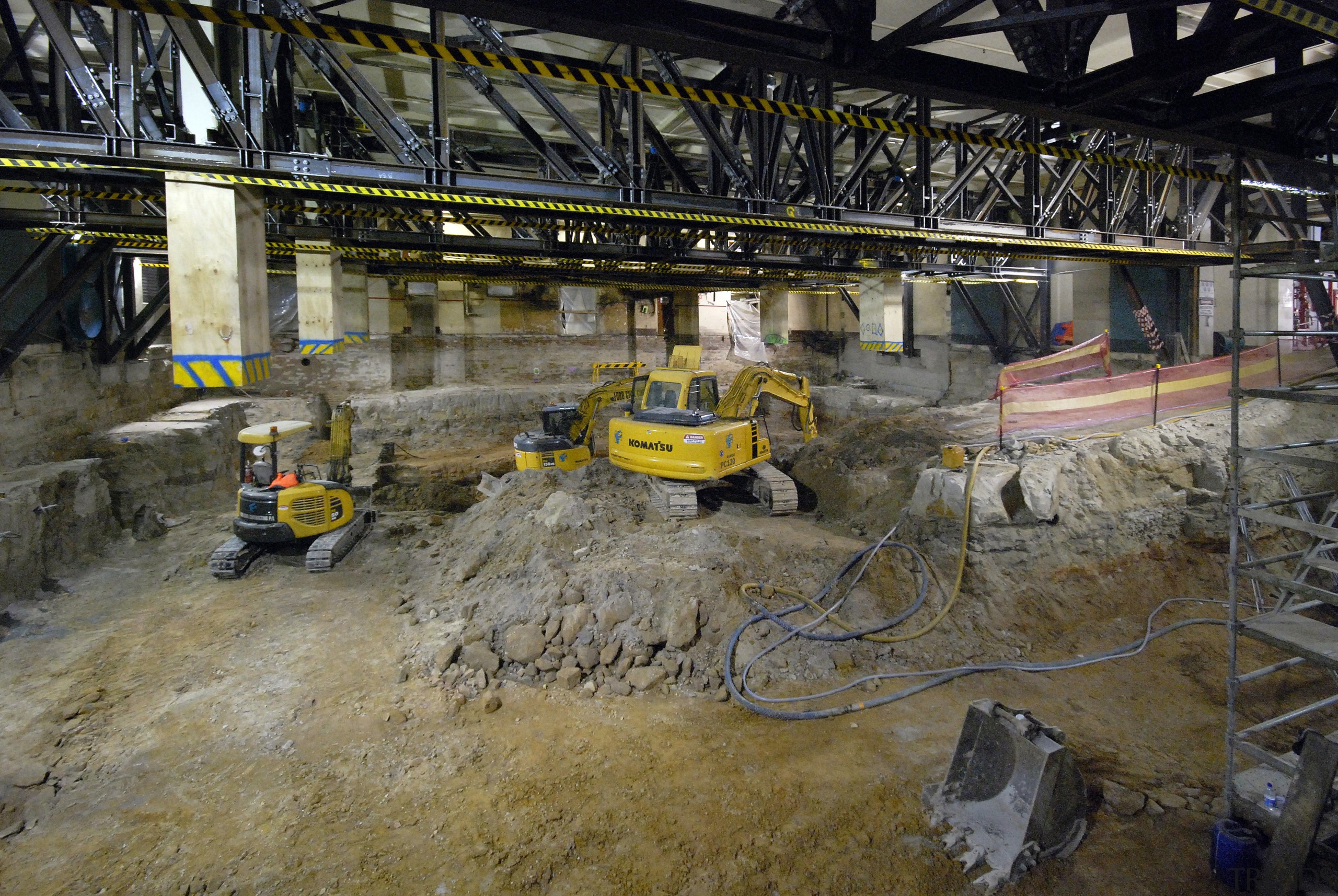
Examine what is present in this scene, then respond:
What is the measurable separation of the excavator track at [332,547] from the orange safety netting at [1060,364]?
10.1 meters

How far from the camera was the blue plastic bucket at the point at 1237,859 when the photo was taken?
4.24m

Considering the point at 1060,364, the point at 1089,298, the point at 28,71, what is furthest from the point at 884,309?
the point at 28,71

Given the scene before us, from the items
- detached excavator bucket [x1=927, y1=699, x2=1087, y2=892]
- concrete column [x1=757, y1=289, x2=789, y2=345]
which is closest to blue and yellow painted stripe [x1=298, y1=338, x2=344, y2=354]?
detached excavator bucket [x1=927, y1=699, x2=1087, y2=892]

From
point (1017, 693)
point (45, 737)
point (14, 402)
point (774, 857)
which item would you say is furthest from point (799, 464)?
point (14, 402)

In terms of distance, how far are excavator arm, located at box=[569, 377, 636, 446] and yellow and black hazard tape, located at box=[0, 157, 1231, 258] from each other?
20.1 feet

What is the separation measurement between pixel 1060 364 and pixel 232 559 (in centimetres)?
1344

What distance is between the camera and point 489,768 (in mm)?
5703

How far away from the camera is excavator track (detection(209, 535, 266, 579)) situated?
945 centimetres

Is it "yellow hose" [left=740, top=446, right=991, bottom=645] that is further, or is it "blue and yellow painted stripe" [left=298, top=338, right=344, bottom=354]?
"blue and yellow painted stripe" [left=298, top=338, right=344, bottom=354]

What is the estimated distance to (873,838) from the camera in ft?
15.9

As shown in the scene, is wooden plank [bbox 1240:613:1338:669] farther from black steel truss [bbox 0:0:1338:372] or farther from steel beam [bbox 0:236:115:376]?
steel beam [bbox 0:236:115:376]

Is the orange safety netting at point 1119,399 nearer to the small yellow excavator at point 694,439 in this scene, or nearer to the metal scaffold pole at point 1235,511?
the small yellow excavator at point 694,439

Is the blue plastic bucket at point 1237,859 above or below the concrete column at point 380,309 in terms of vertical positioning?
below

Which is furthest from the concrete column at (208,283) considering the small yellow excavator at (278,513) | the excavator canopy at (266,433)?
the small yellow excavator at (278,513)
